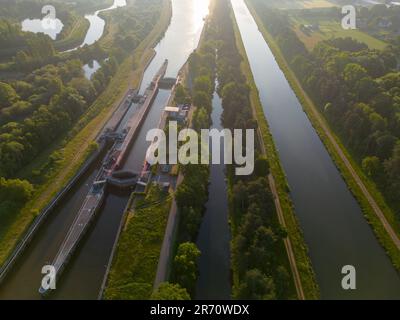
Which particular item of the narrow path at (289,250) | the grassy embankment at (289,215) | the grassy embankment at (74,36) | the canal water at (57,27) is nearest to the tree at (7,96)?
the grassy embankment at (74,36)

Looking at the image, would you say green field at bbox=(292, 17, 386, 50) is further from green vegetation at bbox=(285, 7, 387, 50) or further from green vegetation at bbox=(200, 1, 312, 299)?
green vegetation at bbox=(200, 1, 312, 299)

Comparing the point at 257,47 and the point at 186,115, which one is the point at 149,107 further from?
the point at 257,47

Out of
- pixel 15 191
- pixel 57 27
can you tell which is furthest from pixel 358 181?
pixel 57 27

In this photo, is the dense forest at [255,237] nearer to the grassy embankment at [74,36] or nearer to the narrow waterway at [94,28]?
the grassy embankment at [74,36]

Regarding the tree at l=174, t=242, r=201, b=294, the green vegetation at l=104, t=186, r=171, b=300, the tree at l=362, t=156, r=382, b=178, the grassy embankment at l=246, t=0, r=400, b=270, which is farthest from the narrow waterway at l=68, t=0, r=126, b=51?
the tree at l=174, t=242, r=201, b=294

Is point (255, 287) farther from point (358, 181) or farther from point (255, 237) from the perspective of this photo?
point (358, 181)
